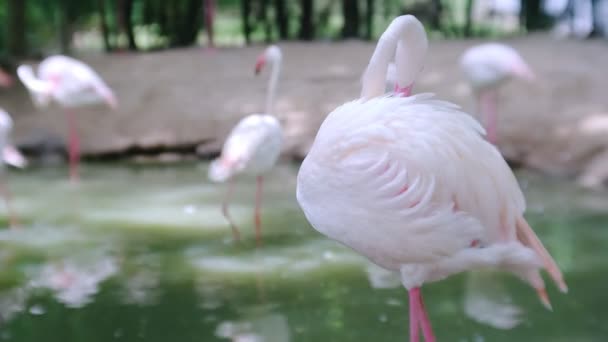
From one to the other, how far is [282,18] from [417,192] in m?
7.41

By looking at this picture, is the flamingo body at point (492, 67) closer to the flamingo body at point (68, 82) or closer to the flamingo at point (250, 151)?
the flamingo at point (250, 151)

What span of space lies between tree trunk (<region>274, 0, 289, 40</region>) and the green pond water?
4455 mm

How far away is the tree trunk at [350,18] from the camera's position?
9141mm

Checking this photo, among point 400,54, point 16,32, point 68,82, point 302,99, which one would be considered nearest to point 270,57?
point 68,82

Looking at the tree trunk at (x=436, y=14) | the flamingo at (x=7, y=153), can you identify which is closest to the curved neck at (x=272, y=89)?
the flamingo at (x=7, y=153)

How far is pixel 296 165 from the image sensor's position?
6.39 m

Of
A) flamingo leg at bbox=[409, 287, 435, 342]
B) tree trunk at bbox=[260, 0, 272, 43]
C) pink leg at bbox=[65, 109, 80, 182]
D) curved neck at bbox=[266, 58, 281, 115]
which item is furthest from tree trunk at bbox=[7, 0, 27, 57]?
flamingo leg at bbox=[409, 287, 435, 342]

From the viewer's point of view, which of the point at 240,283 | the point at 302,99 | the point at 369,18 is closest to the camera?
the point at 240,283

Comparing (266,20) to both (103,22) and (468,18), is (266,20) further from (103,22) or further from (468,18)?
(468,18)

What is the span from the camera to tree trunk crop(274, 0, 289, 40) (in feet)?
30.3

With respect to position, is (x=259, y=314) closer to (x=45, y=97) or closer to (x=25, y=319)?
(x=25, y=319)

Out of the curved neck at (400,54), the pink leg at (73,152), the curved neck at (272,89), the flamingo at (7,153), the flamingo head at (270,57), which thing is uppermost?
the curved neck at (400,54)

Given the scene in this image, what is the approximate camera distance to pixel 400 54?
245 cm

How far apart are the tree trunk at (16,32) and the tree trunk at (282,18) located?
8.61 ft
